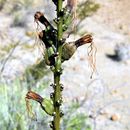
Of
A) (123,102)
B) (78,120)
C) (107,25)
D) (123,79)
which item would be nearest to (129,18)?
(107,25)

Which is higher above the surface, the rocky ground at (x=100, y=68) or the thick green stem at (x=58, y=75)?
the rocky ground at (x=100, y=68)

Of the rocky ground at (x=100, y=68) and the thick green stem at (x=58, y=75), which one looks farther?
the rocky ground at (x=100, y=68)

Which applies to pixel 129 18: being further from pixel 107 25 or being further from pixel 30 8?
pixel 30 8

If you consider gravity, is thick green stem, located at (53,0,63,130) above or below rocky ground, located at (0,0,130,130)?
below

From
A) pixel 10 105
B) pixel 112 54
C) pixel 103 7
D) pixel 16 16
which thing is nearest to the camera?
pixel 10 105

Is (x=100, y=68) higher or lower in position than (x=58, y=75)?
higher

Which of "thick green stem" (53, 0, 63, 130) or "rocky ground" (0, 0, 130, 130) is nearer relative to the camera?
"thick green stem" (53, 0, 63, 130)

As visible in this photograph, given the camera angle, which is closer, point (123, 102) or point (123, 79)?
point (123, 102)

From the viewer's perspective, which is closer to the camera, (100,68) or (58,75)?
(58,75)
